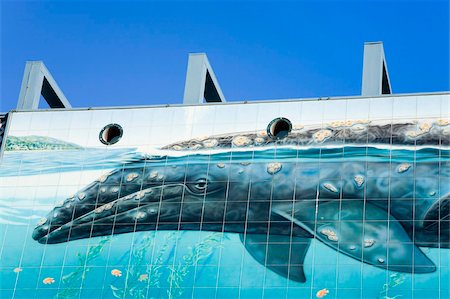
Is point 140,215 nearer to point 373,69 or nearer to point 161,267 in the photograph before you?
point 161,267

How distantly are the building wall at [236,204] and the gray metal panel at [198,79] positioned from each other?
674 mm

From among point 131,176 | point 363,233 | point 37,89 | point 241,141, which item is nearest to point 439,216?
point 363,233

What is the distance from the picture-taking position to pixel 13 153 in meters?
27.3

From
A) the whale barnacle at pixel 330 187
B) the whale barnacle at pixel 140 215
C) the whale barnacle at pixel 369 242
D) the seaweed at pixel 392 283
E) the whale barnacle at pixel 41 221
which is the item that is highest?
the whale barnacle at pixel 330 187

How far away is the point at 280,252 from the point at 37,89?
8.50 m

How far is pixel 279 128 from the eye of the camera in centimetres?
2606

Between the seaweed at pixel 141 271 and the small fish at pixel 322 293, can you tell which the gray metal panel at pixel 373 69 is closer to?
the small fish at pixel 322 293

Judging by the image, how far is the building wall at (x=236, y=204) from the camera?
77.5ft

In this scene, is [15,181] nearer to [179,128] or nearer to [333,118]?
[179,128]

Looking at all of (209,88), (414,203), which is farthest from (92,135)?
(414,203)

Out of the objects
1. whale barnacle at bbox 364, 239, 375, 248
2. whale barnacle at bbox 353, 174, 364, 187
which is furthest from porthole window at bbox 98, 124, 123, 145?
whale barnacle at bbox 364, 239, 375, 248

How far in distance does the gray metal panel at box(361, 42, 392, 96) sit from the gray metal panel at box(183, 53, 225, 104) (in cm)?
405

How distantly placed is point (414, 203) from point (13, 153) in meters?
9.91

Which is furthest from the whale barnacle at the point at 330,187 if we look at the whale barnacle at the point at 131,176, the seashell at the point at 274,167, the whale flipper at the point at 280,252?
the whale barnacle at the point at 131,176
